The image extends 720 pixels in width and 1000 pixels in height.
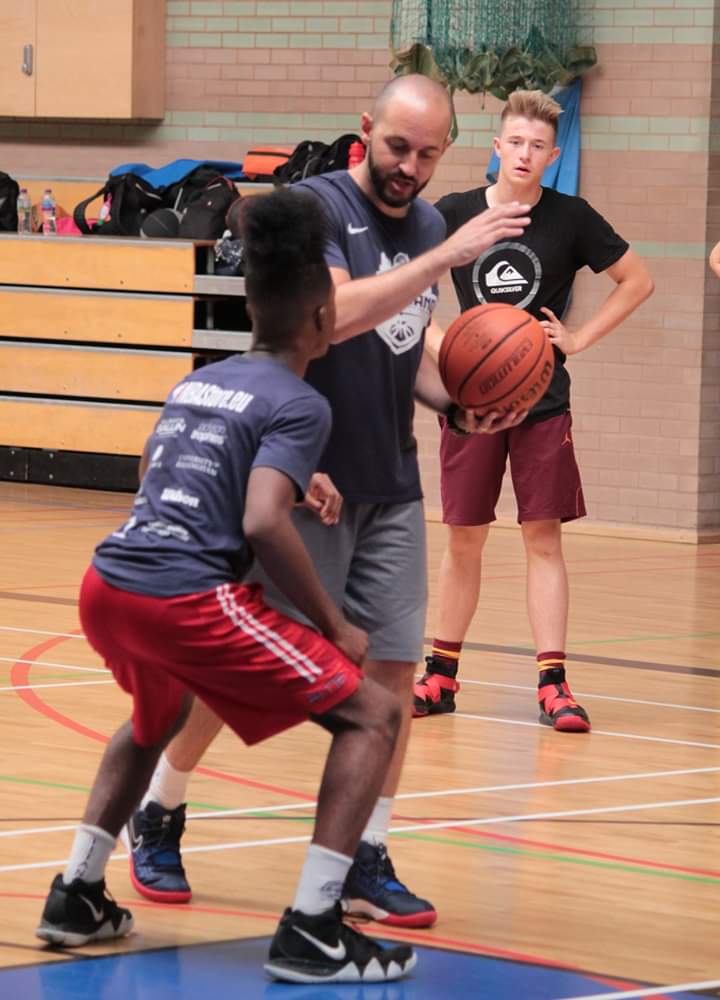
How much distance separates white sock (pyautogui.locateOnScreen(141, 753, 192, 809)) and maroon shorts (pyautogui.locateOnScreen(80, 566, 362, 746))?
24.3 inches

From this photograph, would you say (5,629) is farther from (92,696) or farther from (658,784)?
(658,784)

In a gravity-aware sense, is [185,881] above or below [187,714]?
below

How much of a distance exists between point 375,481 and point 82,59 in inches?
394

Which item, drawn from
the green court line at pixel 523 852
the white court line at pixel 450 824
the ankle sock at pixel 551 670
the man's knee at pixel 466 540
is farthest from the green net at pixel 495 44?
the green court line at pixel 523 852

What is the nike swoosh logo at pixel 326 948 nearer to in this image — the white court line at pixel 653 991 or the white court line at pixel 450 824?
the white court line at pixel 653 991

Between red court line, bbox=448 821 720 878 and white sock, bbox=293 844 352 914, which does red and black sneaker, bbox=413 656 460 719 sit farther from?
white sock, bbox=293 844 352 914

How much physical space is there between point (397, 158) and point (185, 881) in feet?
4.89

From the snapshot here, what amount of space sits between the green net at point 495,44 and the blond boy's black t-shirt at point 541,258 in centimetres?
498

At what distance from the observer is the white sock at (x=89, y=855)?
3.73m

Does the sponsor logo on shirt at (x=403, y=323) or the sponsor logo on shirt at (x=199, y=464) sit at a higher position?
the sponsor logo on shirt at (x=403, y=323)

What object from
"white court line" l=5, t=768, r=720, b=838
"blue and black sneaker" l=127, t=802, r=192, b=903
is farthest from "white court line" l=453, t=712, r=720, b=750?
"blue and black sneaker" l=127, t=802, r=192, b=903

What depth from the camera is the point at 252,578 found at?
3.94 meters

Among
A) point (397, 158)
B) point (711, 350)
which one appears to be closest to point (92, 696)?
point (397, 158)

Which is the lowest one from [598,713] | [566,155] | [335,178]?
[598,713]
